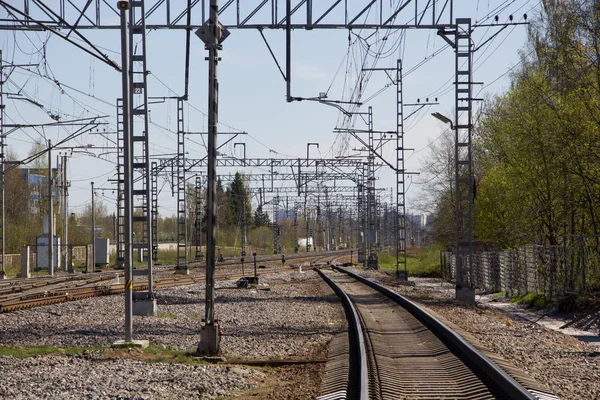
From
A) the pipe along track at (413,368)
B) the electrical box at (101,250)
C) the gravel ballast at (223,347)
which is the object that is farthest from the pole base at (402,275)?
the electrical box at (101,250)

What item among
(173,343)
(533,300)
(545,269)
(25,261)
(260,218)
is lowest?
(533,300)

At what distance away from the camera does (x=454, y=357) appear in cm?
1230

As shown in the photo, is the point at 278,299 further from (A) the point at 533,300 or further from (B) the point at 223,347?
(B) the point at 223,347

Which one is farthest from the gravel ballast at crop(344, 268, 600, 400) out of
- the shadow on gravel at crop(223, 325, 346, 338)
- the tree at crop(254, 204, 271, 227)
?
the tree at crop(254, 204, 271, 227)

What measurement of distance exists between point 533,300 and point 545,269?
4.14 ft

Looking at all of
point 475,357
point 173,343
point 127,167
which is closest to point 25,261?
point 173,343

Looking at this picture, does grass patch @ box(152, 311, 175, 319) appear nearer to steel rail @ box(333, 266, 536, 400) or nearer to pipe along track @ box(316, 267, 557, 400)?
pipe along track @ box(316, 267, 557, 400)

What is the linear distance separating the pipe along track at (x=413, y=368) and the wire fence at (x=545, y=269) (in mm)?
6995

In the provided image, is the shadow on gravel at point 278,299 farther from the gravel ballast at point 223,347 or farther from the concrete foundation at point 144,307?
the concrete foundation at point 144,307

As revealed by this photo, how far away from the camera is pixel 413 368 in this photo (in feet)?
37.8

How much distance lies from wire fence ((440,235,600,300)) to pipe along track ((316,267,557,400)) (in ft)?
23.0

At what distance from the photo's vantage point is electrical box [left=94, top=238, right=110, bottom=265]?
184 feet

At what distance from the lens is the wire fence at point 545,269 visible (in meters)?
22.9

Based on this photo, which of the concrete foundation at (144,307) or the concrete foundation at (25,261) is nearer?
the concrete foundation at (144,307)
